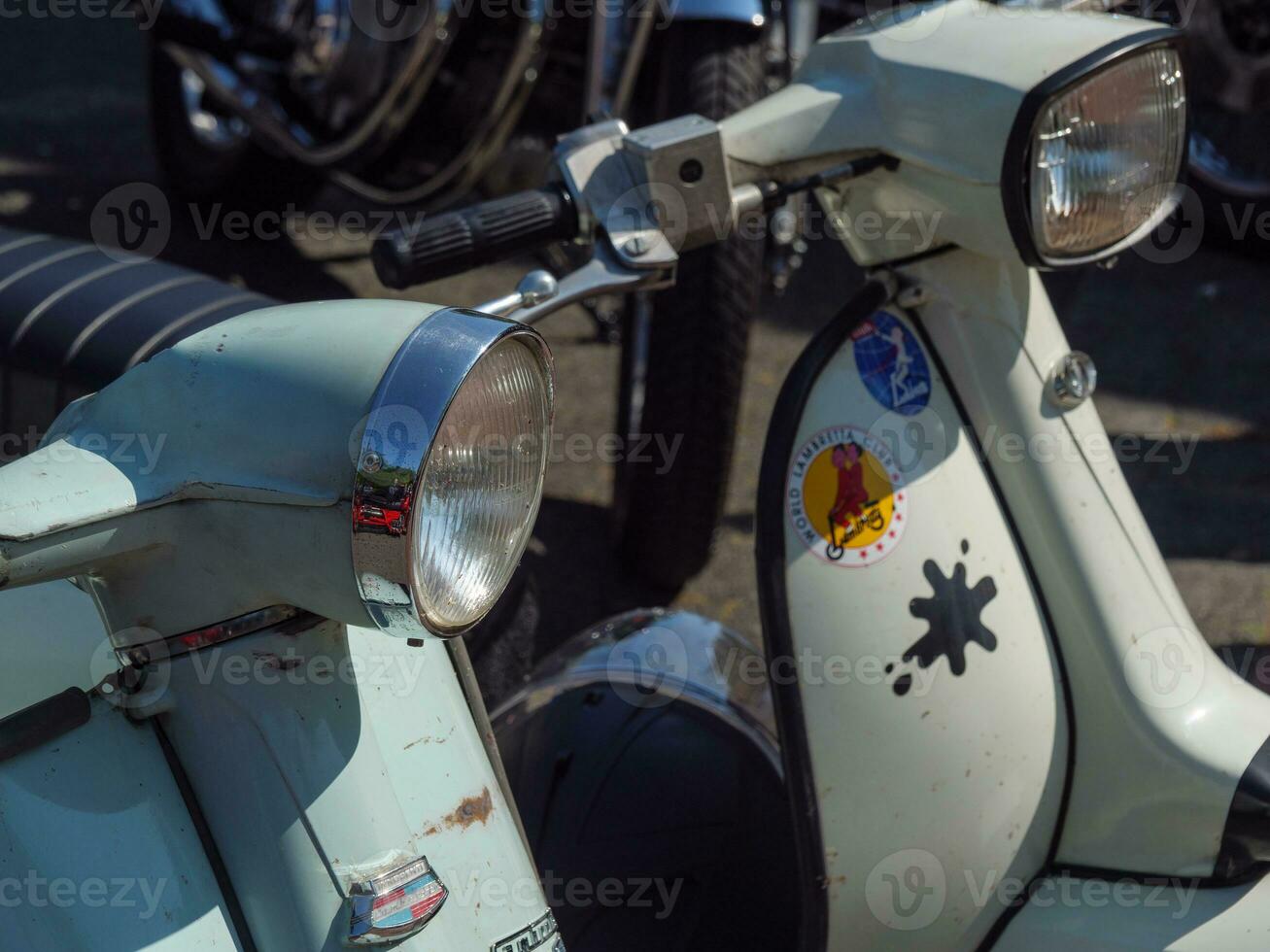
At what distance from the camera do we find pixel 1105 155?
117 cm

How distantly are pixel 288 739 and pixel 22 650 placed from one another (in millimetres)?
247

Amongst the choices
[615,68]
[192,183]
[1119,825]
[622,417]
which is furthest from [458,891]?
[192,183]

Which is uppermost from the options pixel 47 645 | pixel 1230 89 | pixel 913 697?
pixel 47 645

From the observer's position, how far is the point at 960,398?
1285 mm

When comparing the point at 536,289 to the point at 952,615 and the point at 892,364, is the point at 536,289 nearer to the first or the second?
the point at 892,364

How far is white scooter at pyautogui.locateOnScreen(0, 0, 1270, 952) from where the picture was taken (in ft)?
2.60

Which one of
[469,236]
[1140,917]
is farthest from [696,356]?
[1140,917]

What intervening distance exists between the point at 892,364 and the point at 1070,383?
6.9 inches

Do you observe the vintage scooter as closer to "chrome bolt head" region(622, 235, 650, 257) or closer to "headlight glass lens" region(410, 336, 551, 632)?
"chrome bolt head" region(622, 235, 650, 257)

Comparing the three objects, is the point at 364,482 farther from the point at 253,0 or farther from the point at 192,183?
the point at 192,183

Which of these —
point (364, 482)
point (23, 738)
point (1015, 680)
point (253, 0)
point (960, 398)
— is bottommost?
point (1015, 680)

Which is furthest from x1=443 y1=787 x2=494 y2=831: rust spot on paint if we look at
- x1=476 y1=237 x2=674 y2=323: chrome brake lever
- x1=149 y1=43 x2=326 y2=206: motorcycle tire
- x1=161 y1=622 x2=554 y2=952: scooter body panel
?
x1=149 y1=43 x2=326 y2=206: motorcycle tire

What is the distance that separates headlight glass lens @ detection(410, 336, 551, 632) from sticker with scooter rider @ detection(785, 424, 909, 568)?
40 centimetres

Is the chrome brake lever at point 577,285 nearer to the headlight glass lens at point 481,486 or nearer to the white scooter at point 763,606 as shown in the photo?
the white scooter at point 763,606
